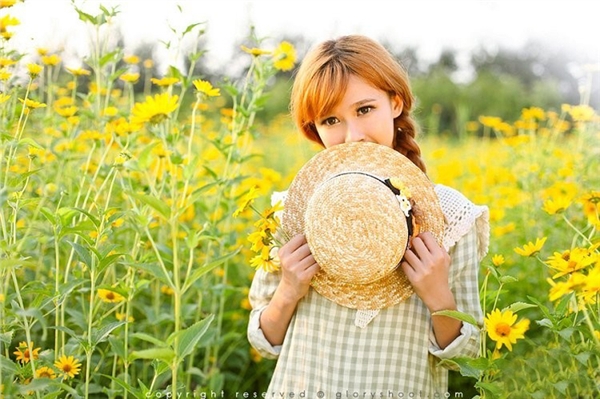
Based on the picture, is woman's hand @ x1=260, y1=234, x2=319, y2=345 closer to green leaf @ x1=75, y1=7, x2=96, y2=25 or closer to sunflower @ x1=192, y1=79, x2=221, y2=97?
sunflower @ x1=192, y1=79, x2=221, y2=97

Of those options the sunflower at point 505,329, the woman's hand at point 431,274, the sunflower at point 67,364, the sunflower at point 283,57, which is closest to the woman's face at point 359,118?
the woman's hand at point 431,274

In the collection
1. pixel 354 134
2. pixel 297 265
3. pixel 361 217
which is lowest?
pixel 297 265

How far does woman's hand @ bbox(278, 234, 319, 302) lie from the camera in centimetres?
156

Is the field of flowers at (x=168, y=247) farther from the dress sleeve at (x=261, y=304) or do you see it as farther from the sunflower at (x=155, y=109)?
the dress sleeve at (x=261, y=304)

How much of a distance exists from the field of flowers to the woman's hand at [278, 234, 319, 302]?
76mm

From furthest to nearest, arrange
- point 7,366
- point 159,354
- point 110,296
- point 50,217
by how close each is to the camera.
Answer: point 110,296
point 50,217
point 7,366
point 159,354

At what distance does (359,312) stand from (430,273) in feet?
0.69

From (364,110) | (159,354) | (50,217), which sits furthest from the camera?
(364,110)

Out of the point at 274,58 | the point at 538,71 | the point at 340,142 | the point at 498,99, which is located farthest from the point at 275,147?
the point at 538,71

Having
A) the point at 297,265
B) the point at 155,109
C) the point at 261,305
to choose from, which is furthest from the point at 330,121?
the point at 155,109

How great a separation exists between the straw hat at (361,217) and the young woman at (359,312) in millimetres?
45

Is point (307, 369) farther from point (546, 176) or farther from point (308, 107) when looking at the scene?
point (546, 176)

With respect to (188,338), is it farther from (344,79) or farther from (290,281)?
(344,79)

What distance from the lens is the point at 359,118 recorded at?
1.68 metres
